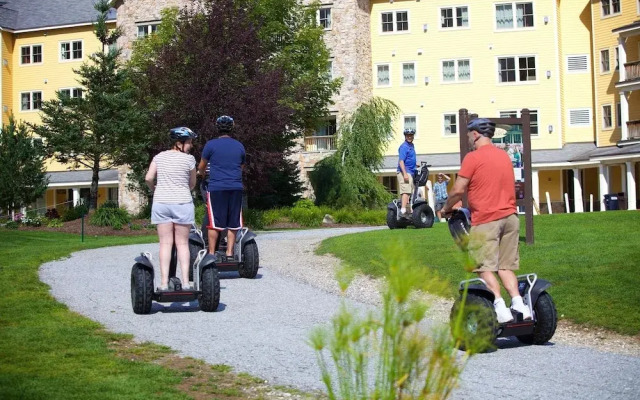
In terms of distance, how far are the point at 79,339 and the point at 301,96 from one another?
93.8 ft

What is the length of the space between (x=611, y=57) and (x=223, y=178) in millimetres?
46233

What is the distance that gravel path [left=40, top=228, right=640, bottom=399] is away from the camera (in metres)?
7.70

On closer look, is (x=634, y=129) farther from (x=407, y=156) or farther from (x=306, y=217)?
(x=407, y=156)

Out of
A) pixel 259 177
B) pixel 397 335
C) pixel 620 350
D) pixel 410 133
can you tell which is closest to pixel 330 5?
pixel 259 177

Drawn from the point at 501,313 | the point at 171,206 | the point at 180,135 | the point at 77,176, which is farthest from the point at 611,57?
the point at 501,313

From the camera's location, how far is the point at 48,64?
66312mm

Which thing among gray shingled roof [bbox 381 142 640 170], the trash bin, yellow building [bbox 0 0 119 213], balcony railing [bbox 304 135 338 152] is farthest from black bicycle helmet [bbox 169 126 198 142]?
yellow building [bbox 0 0 119 213]

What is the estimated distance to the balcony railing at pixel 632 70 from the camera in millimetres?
53375

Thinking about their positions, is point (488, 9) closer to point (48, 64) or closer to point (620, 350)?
point (48, 64)

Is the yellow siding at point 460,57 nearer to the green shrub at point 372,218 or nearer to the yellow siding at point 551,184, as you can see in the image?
the yellow siding at point 551,184

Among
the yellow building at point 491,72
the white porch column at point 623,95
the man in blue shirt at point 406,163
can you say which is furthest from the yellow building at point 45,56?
the man in blue shirt at point 406,163

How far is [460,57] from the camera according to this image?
58.1 meters

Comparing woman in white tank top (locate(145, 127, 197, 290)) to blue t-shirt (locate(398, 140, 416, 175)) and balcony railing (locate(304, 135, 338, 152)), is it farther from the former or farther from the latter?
balcony railing (locate(304, 135, 338, 152))

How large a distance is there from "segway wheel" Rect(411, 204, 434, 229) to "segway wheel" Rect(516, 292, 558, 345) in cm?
1327
